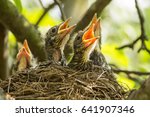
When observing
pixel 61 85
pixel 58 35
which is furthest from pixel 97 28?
pixel 61 85

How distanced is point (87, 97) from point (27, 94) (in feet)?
1.42

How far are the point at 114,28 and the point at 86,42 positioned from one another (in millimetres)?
2930

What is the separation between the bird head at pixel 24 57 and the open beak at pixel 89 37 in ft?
1.66

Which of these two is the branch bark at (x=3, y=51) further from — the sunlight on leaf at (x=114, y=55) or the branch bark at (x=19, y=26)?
the sunlight on leaf at (x=114, y=55)

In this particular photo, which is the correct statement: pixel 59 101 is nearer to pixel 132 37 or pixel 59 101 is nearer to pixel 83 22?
pixel 83 22

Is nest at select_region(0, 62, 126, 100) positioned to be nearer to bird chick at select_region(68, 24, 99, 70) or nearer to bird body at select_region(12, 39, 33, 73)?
bird chick at select_region(68, 24, 99, 70)

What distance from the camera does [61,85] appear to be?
174 inches

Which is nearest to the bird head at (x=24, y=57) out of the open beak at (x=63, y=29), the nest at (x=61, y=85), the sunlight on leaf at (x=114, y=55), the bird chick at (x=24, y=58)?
the bird chick at (x=24, y=58)

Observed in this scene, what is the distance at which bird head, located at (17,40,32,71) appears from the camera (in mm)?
5247

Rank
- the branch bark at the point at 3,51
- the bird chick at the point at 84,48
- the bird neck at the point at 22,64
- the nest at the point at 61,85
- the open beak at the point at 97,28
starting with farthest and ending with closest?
the branch bark at the point at 3,51
the bird neck at the point at 22,64
the open beak at the point at 97,28
the bird chick at the point at 84,48
the nest at the point at 61,85

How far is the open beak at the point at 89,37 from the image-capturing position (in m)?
5.00

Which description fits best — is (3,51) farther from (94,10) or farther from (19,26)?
(94,10)

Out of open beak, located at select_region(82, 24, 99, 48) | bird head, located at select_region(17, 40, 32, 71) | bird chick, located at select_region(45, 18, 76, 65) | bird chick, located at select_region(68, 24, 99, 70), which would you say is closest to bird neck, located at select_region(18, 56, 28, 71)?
bird head, located at select_region(17, 40, 32, 71)

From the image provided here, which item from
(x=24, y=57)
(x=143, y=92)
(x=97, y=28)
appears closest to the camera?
(x=143, y=92)
